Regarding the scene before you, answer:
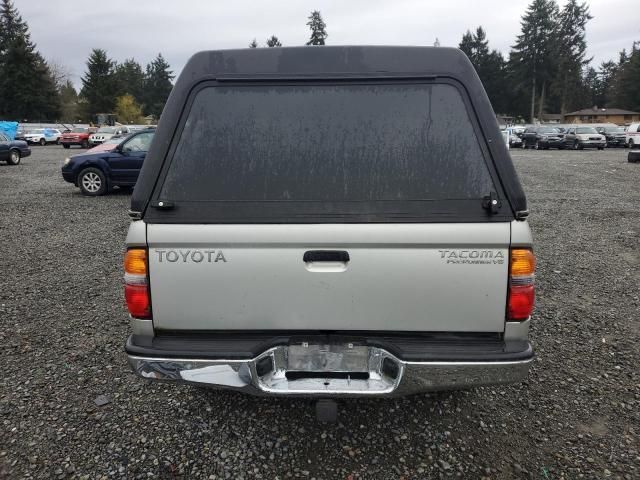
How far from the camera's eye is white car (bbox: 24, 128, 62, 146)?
42688 millimetres

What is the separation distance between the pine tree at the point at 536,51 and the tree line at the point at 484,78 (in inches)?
5.8

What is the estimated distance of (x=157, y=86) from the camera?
3578 inches

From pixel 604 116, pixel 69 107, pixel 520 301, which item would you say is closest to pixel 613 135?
pixel 520 301

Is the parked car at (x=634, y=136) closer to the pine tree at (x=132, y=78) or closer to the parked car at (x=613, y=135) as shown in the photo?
the parked car at (x=613, y=135)

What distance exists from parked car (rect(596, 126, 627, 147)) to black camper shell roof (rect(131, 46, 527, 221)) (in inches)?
1488

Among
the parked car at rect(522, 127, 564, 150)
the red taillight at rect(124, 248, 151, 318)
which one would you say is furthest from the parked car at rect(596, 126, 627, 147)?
the red taillight at rect(124, 248, 151, 318)

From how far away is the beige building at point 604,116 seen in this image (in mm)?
72875

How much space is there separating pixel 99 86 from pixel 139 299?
7699 centimetres

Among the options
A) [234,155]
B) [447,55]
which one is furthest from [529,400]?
[234,155]

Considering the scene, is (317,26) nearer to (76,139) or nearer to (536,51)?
(536,51)

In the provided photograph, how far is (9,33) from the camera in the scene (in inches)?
2731

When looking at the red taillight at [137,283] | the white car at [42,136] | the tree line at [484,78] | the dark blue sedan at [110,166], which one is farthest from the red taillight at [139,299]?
the tree line at [484,78]

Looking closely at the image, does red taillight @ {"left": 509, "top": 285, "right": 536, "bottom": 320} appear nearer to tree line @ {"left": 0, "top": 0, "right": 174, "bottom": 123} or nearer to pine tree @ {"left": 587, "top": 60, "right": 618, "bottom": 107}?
tree line @ {"left": 0, "top": 0, "right": 174, "bottom": 123}

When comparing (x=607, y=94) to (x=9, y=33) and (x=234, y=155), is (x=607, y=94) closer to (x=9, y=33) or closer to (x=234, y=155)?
(x=9, y=33)
